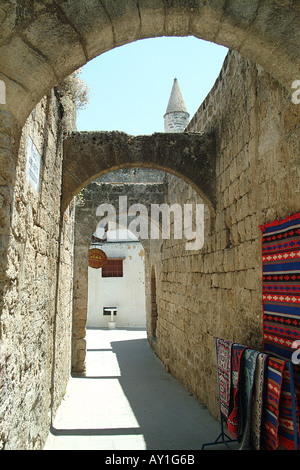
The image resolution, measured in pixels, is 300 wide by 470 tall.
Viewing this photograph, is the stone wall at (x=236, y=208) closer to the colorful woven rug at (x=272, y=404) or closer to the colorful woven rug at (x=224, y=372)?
the colorful woven rug at (x=224, y=372)

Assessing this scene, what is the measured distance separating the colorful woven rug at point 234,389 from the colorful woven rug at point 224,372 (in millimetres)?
46

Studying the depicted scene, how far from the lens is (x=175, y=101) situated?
74.7 ft

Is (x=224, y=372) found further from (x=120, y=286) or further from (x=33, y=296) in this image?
(x=120, y=286)

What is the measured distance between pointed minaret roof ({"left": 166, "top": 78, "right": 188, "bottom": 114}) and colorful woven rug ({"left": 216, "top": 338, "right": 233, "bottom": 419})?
21.1 meters

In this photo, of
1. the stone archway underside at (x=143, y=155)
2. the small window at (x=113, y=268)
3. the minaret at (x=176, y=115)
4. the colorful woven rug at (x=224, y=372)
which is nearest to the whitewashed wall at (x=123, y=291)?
the small window at (x=113, y=268)

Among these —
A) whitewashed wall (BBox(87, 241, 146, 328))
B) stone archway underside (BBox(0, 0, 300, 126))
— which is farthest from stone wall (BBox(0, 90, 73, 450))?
whitewashed wall (BBox(87, 241, 146, 328))

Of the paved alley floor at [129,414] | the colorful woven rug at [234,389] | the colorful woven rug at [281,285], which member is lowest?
the paved alley floor at [129,414]

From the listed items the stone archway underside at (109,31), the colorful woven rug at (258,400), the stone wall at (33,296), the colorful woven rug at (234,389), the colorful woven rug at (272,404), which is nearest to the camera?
the stone archway underside at (109,31)

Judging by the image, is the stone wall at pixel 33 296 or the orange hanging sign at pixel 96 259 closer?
the stone wall at pixel 33 296

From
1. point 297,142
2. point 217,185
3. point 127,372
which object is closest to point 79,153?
point 217,185

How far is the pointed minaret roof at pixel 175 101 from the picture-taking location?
2245 centimetres

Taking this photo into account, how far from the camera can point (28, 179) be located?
2316 millimetres

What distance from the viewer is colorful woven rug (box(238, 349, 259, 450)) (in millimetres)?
2598

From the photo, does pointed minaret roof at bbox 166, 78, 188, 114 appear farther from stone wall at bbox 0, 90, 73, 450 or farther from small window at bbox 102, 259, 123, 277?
stone wall at bbox 0, 90, 73, 450
